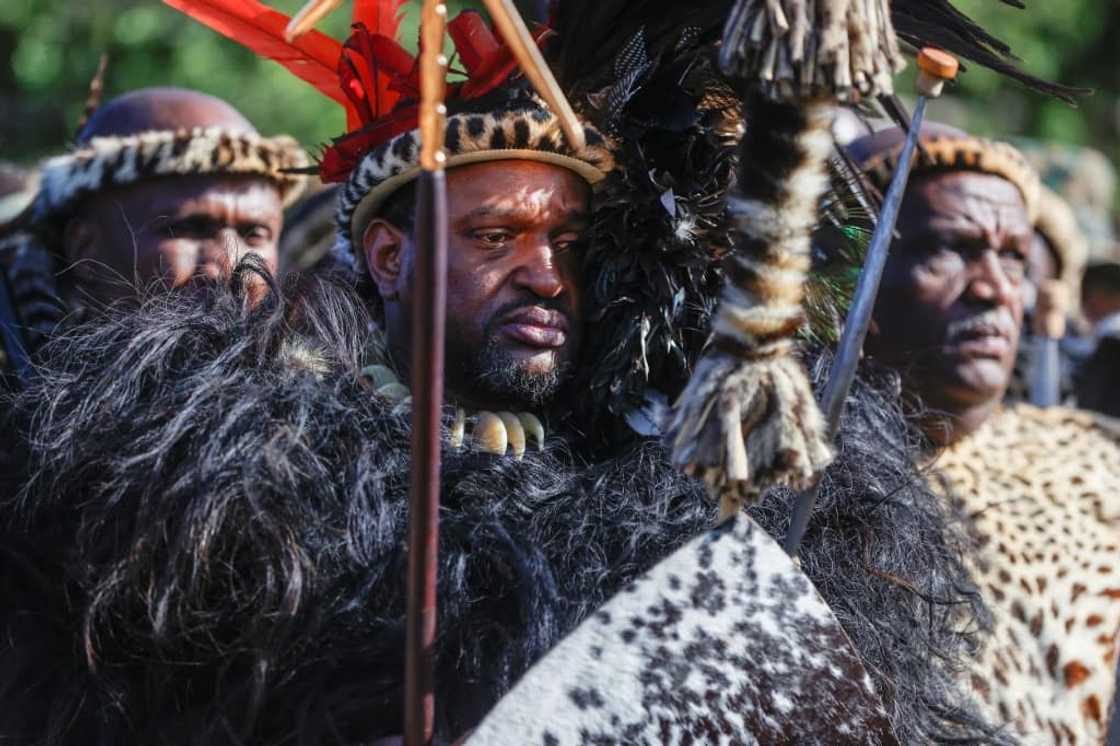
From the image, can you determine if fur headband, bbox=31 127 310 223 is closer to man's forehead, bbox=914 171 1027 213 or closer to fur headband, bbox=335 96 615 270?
fur headband, bbox=335 96 615 270

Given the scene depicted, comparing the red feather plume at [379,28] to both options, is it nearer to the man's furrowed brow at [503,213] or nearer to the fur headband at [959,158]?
the man's furrowed brow at [503,213]

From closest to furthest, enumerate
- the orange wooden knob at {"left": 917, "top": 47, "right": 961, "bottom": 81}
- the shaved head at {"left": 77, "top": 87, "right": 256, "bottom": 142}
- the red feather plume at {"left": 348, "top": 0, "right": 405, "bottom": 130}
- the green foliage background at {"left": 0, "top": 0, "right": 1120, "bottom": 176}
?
the orange wooden knob at {"left": 917, "top": 47, "right": 961, "bottom": 81}, the red feather plume at {"left": 348, "top": 0, "right": 405, "bottom": 130}, the shaved head at {"left": 77, "top": 87, "right": 256, "bottom": 142}, the green foliage background at {"left": 0, "top": 0, "right": 1120, "bottom": 176}

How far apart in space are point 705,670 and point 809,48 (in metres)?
0.75

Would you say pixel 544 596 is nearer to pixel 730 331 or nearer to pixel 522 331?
pixel 730 331

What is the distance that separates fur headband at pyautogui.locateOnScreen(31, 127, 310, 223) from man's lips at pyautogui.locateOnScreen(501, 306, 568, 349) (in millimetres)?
1465

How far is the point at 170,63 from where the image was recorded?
8.10 meters

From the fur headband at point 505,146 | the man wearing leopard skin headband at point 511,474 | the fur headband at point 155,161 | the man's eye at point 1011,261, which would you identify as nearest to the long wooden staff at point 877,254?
the man wearing leopard skin headband at point 511,474

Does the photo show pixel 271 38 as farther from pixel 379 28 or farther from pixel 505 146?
pixel 505 146

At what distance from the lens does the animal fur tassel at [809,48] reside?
170 cm

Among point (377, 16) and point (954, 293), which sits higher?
point (377, 16)

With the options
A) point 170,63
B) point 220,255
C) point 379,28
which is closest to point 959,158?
point 379,28

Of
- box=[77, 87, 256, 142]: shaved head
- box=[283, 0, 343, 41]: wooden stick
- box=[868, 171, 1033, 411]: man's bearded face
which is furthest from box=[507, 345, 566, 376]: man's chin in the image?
box=[77, 87, 256, 142]: shaved head

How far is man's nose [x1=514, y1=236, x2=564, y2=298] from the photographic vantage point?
9.06 ft

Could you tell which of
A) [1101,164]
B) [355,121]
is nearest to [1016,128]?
[1101,164]
